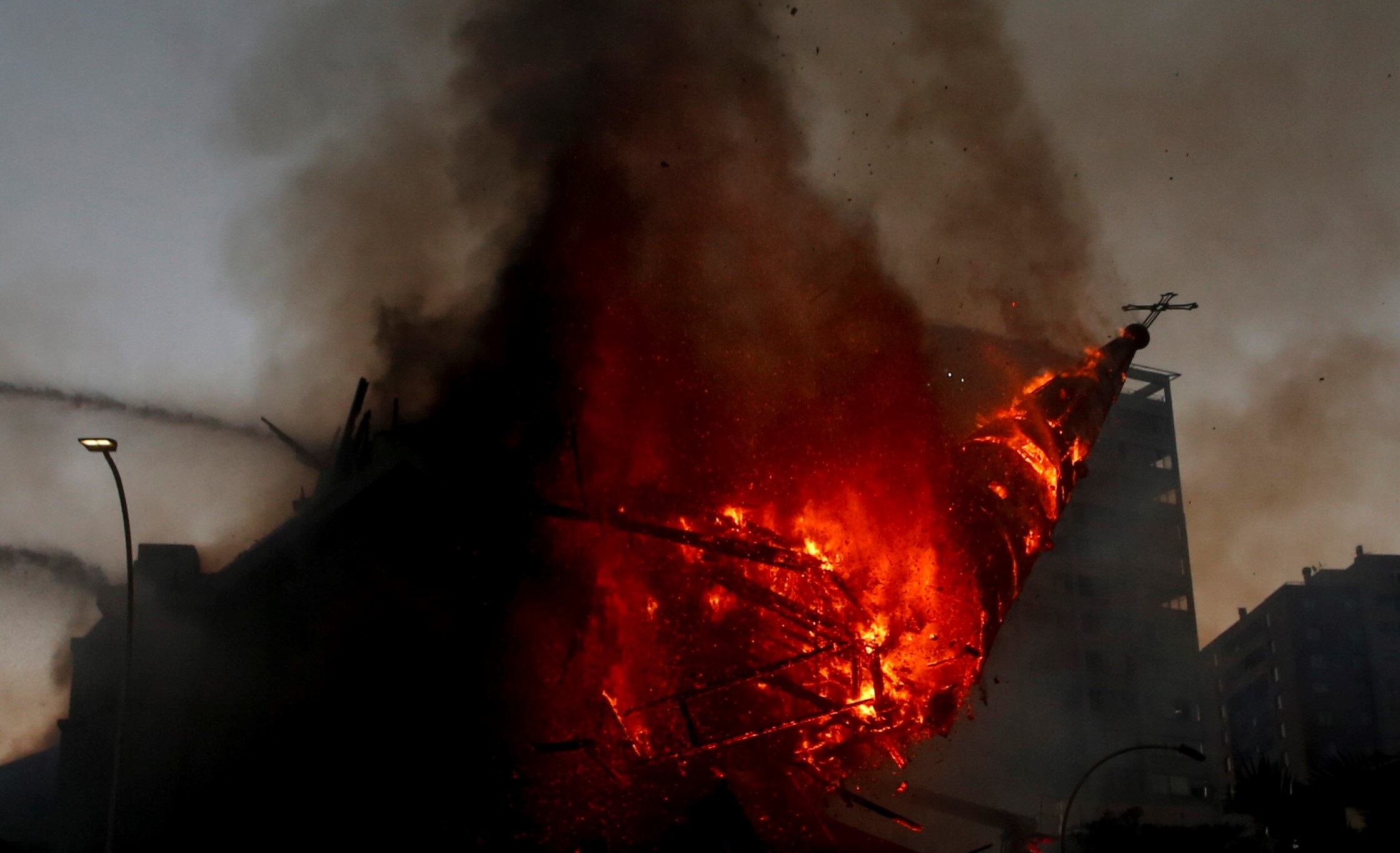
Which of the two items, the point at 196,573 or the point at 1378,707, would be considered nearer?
the point at 196,573

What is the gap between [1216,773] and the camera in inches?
2395

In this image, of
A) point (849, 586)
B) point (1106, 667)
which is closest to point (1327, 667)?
point (1106, 667)

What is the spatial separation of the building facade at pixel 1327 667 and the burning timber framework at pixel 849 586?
5610 cm

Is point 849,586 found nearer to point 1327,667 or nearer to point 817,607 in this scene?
point 817,607

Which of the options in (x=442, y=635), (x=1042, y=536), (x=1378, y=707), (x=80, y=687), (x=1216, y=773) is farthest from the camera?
(x=1378, y=707)

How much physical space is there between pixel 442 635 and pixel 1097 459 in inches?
2173

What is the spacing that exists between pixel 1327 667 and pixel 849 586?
69.0 m

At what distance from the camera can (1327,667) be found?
7144 centimetres

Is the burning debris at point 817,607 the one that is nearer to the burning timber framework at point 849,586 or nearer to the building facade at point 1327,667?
the burning timber framework at point 849,586

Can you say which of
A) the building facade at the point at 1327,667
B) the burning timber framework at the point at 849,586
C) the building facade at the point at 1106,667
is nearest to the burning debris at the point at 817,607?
the burning timber framework at the point at 849,586

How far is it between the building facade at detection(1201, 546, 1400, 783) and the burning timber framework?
56.1m

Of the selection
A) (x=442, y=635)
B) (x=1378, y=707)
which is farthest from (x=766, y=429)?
(x=1378, y=707)

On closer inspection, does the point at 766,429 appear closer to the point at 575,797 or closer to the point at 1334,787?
the point at 575,797

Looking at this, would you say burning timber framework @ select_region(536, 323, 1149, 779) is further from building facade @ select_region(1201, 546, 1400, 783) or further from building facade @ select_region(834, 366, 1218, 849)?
building facade @ select_region(1201, 546, 1400, 783)
